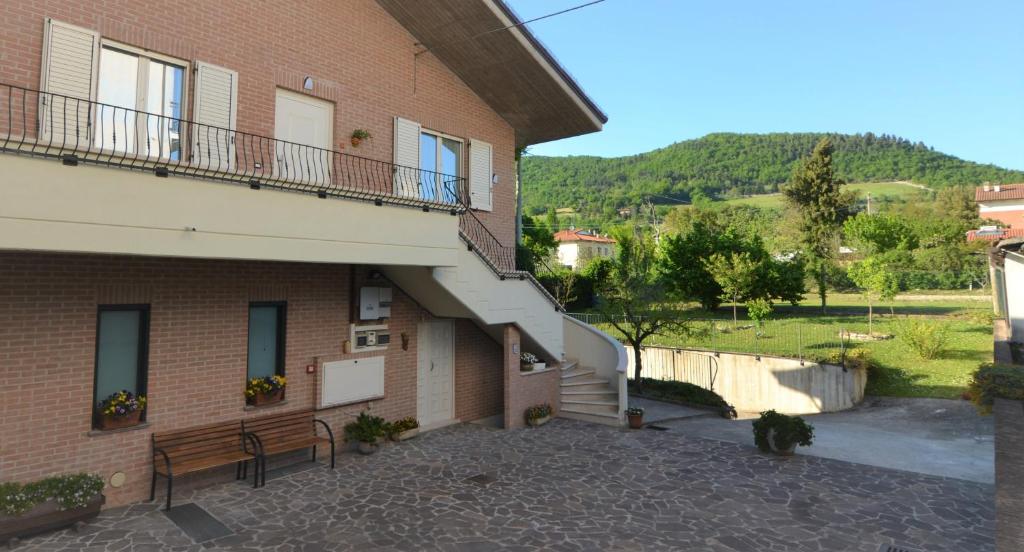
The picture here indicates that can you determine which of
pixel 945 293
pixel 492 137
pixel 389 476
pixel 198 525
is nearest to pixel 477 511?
pixel 389 476

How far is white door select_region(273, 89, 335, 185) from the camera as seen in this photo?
962cm

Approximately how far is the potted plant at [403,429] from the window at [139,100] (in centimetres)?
619

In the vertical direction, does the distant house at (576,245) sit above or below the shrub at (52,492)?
above

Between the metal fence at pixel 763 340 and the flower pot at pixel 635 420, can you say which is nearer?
the flower pot at pixel 635 420

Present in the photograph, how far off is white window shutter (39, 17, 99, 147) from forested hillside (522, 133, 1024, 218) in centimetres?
10069

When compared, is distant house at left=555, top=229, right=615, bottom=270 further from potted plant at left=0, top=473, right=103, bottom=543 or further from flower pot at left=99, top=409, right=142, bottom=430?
potted plant at left=0, top=473, right=103, bottom=543

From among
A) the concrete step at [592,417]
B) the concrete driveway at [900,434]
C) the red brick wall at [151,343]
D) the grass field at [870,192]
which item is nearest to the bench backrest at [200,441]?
the red brick wall at [151,343]

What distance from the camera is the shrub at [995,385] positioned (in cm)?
921

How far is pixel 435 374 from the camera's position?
12273mm

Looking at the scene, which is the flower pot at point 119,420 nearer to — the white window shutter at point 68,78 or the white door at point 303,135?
the white window shutter at point 68,78

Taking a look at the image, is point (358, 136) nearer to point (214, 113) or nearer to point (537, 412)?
point (214, 113)

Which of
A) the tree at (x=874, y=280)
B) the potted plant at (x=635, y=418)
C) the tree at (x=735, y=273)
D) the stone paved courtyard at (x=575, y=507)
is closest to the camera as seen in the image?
the stone paved courtyard at (x=575, y=507)

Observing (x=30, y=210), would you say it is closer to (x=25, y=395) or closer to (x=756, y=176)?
(x=25, y=395)

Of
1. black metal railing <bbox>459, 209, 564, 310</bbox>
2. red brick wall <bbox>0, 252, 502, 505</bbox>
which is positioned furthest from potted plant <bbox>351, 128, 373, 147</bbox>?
black metal railing <bbox>459, 209, 564, 310</bbox>
